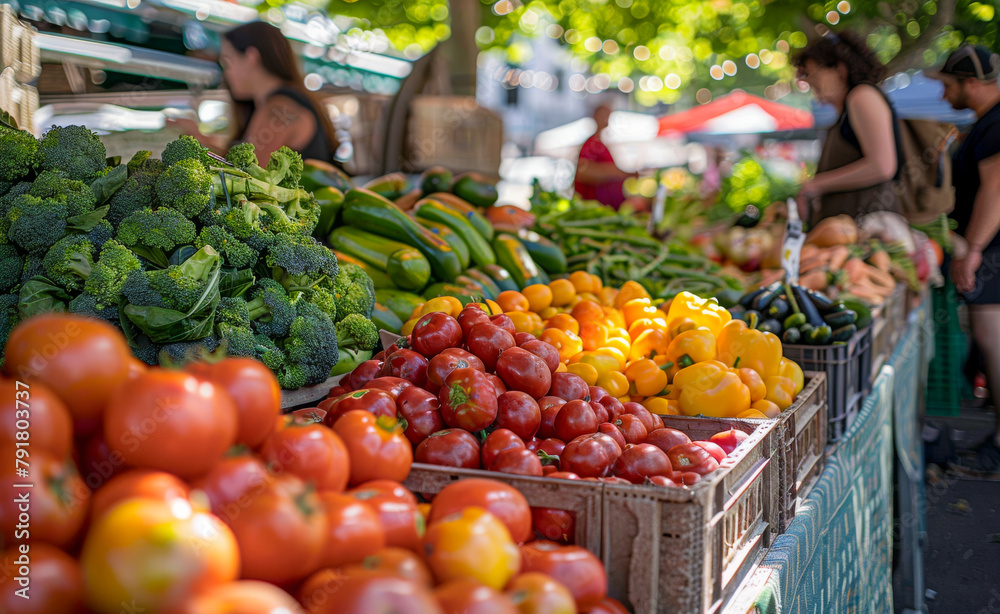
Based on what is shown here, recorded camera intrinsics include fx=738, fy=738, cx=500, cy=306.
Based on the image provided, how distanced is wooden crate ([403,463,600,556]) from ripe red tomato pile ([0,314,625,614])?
140 millimetres

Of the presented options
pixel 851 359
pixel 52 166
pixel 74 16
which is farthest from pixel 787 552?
pixel 74 16

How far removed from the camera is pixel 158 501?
35.1 inches

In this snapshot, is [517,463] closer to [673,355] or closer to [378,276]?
[673,355]

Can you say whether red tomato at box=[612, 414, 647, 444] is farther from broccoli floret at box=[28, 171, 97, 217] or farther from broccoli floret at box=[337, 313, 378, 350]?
broccoli floret at box=[28, 171, 97, 217]

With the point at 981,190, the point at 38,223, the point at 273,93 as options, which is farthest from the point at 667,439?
the point at 981,190

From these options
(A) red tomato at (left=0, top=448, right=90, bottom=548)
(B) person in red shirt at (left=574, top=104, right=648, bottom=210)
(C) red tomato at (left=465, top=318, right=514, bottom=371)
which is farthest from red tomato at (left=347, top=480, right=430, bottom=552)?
(B) person in red shirt at (left=574, top=104, right=648, bottom=210)

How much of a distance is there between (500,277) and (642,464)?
195cm

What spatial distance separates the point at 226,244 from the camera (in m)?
2.04

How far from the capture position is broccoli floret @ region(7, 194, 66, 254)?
1.97 m

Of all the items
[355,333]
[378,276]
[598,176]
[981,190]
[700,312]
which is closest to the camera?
[355,333]

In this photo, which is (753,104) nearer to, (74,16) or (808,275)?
(808,275)

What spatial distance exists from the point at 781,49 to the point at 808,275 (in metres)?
11.4

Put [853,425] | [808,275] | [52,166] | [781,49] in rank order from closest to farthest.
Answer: [52,166] → [853,425] → [808,275] → [781,49]

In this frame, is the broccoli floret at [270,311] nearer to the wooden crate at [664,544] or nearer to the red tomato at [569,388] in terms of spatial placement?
the red tomato at [569,388]
